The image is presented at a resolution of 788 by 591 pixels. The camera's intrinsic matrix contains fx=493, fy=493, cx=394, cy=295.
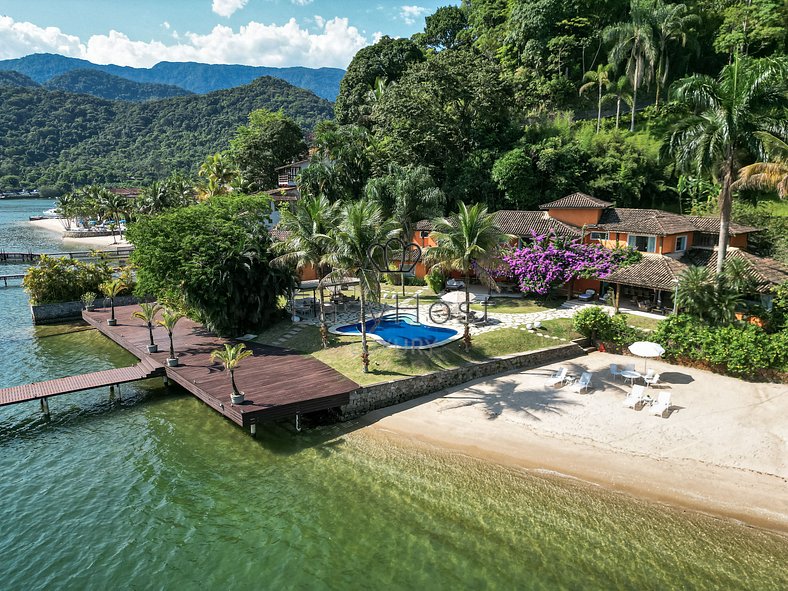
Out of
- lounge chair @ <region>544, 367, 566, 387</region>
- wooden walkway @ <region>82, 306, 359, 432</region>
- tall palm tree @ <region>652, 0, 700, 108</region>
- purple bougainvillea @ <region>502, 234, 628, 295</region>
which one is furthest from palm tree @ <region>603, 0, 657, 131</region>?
wooden walkway @ <region>82, 306, 359, 432</region>

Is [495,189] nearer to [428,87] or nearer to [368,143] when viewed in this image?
[428,87]

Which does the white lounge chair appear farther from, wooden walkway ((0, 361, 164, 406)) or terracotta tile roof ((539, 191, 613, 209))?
wooden walkway ((0, 361, 164, 406))

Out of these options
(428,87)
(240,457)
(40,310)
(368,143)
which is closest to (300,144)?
(368,143)

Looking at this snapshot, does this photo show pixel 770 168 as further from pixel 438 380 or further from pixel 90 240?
pixel 90 240

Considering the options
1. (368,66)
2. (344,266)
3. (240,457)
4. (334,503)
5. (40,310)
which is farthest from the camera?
(368,66)

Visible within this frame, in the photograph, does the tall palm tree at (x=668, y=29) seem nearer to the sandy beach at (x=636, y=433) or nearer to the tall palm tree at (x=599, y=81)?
the tall palm tree at (x=599, y=81)

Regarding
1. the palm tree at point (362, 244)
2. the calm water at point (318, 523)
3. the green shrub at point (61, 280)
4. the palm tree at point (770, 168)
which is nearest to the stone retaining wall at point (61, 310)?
the green shrub at point (61, 280)
